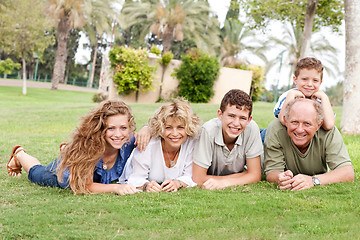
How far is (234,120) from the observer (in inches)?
184

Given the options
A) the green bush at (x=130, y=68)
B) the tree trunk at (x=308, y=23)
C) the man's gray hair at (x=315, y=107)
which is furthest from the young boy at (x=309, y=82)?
the green bush at (x=130, y=68)

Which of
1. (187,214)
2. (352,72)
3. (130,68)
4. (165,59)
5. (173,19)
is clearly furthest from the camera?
(173,19)

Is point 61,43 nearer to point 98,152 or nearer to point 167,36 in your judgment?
point 167,36

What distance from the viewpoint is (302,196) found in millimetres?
4340

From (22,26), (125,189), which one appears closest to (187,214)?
(125,189)

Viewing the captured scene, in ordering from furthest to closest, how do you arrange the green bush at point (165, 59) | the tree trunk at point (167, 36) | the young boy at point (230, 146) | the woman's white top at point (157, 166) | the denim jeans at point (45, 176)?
the tree trunk at point (167, 36) → the green bush at point (165, 59) → the denim jeans at point (45, 176) → the woman's white top at point (157, 166) → the young boy at point (230, 146)

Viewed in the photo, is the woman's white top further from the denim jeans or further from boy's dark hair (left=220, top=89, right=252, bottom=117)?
the denim jeans

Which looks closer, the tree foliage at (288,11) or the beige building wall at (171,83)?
the tree foliage at (288,11)

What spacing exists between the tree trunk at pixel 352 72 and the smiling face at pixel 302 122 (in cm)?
668

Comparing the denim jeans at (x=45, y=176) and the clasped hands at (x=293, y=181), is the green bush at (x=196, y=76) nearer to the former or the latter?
the denim jeans at (x=45, y=176)

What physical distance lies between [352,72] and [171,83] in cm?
1540

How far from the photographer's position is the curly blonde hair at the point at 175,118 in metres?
4.73

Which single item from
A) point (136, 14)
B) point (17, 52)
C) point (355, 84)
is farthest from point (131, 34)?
point (355, 84)

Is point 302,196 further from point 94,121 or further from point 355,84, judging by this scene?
point 355,84
